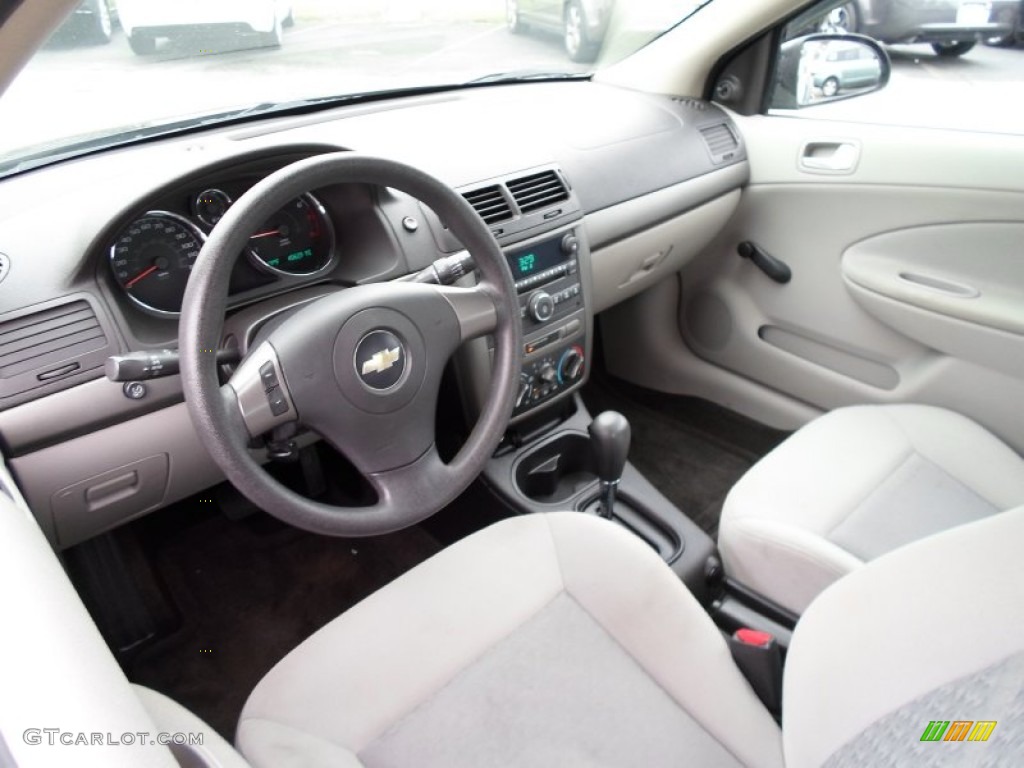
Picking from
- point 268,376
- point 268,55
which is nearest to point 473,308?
point 268,376

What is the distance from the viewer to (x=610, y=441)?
144cm

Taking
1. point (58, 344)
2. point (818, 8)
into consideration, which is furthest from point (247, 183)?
point (818, 8)

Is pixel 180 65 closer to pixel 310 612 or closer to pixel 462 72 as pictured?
pixel 462 72

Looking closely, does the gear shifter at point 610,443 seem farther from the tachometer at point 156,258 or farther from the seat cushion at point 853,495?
the tachometer at point 156,258

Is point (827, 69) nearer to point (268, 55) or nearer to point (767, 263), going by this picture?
point (767, 263)

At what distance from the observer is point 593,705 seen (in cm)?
103

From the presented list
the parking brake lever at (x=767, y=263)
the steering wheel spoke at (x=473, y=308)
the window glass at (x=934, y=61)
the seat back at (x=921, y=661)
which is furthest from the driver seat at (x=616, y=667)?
the window glass at (x=934, y=61)

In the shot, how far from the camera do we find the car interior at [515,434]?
2.59 ft

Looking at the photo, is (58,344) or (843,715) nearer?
(843,715)

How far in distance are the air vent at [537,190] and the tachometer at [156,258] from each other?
2.00 feet

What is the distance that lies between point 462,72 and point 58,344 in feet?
4.13

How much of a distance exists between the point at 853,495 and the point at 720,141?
104 centimetres

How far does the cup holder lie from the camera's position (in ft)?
5.56

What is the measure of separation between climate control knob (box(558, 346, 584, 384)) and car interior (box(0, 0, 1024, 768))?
0.03 metres
